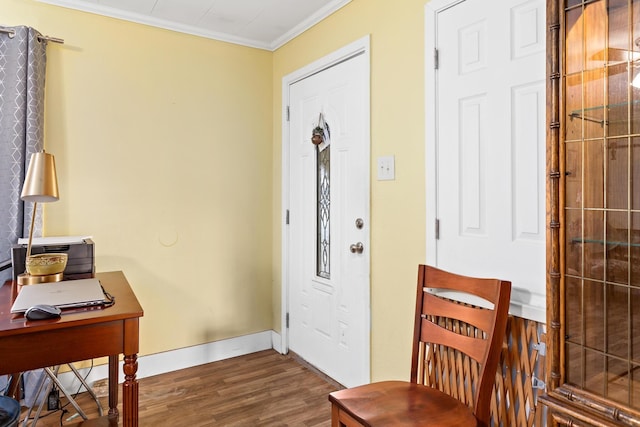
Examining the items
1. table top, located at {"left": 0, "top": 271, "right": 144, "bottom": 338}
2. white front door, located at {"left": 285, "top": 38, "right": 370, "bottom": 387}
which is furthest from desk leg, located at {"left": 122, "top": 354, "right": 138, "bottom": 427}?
white front door, located at {"left": 285, "top": 38, "right": 370, "bottom": 387}

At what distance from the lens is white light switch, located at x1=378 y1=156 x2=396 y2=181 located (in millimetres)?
2172

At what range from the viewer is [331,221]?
8.82 feet

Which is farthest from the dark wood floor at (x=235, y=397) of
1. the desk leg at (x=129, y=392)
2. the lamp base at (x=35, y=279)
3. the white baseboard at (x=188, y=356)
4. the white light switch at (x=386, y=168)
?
the white light switch at (x=386, y=168)

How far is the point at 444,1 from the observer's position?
185cm

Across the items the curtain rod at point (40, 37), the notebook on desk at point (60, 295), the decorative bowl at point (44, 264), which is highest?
the curtain rod at point (40, 37)

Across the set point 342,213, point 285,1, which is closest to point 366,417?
point 342,213

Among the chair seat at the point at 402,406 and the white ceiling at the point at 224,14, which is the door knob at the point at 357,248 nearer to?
the chair seat at the point at 402,406

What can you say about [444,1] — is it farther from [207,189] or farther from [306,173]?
[207,189]

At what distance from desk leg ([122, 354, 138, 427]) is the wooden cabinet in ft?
4.57

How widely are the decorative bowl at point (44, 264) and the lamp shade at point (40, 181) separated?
267mm

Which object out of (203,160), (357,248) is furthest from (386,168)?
(203,160)

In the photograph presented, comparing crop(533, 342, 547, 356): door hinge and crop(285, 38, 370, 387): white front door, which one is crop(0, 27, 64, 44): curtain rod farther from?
crop(533, 342, 547, 356): door hinge

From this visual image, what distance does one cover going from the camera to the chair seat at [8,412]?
1.34 m

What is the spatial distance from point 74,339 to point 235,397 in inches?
52.7
